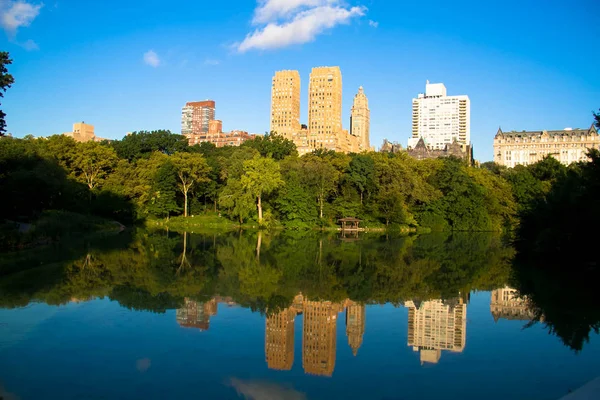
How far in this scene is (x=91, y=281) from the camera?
1455cm

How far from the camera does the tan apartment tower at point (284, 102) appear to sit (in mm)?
122250

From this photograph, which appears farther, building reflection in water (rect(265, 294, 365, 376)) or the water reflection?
the water reflection

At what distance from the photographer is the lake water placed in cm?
695

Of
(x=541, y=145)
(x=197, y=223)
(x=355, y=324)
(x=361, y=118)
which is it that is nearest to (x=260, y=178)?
(x=197, y=223)

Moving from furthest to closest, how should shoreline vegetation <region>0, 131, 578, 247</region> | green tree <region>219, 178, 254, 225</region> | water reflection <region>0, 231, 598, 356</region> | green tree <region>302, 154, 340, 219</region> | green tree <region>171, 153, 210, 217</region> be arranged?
green tree <region>171, 153, 210, 217</region>
green tree <region>302, 154, 340, 219</region>
shoreline vegetation <region>0, 131, 578, 247</region>
green tree <region>219, 178, 254, 225</region>
water reflection <region>0, 231, 598, 356</region>

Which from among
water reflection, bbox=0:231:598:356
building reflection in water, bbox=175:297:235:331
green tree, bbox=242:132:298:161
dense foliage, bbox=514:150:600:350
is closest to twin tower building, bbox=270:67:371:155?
green tree, bbox=242:132:298:161

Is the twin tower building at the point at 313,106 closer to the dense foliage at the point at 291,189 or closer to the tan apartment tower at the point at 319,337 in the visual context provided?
the dense foliage at the point at 291,189

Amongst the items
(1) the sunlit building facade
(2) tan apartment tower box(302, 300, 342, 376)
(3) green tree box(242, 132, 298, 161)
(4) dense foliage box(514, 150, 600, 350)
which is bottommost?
(2) tan apartment tower box(302, 300, 342, 376)

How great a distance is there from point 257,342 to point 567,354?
17.7 ft

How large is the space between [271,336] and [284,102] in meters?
116

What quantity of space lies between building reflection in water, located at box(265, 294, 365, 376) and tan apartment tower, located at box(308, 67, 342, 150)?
109 meters

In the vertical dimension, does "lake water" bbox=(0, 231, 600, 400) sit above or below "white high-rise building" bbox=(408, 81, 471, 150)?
below

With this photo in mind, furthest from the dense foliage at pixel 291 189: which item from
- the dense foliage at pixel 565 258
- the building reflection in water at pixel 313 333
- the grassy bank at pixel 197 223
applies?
the building reflection in water at pixel 313 333

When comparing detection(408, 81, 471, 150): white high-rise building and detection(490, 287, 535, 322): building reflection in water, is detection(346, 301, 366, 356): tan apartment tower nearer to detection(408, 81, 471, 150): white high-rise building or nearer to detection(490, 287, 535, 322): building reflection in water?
detection(490, 287, 535, 322): building reflection in water
